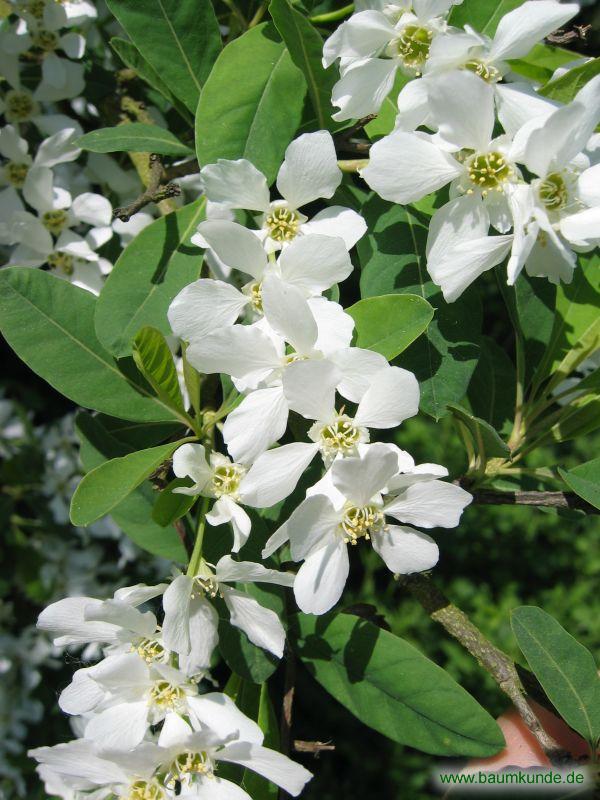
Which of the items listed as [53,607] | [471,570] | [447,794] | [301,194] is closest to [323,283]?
[301,194]

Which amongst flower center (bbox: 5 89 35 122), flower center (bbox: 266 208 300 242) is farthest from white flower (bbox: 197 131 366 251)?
flower center (bbox: 5 89 35 122)

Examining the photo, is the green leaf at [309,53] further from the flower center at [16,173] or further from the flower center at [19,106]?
the flower center at [19,106]

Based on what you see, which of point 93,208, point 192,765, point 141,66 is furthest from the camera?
point 93,208

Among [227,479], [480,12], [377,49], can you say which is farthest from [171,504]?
[480,12]

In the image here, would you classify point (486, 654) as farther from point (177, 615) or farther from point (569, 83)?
point (569, 83)

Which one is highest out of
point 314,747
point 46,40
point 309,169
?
point 46,40
